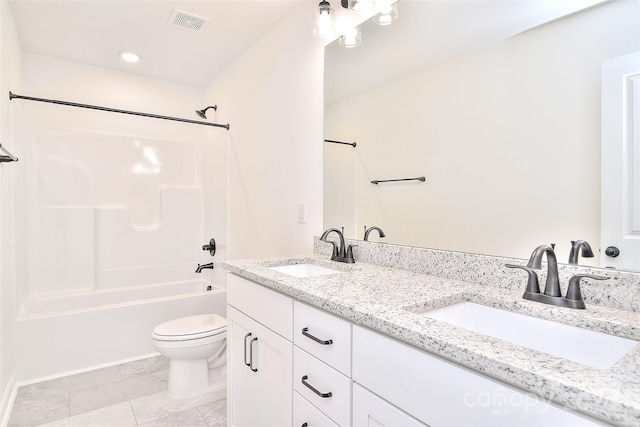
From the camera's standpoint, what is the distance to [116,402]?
Answer: 6.81 feet

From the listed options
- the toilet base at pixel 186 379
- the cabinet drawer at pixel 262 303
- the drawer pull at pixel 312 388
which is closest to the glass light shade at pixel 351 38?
the cabinet drawer at pixel 262 303

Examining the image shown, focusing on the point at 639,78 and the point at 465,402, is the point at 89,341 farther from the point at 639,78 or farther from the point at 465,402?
the point at 639,78

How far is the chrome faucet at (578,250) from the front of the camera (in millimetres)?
966

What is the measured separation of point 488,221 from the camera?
47.3 inches

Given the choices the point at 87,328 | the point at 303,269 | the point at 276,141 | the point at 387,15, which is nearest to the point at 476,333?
the point at 303,269

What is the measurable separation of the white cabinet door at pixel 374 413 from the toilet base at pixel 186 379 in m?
1.63

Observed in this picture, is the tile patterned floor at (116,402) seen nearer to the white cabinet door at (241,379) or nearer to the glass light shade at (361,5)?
the white cabinet door at (241,379)

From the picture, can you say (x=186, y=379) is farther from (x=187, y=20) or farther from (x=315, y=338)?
(x=187, y=20)

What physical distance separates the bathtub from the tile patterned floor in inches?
4.3

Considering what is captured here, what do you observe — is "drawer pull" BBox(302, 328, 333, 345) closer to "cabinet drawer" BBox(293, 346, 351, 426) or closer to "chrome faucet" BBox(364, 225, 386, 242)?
"cabinet drawer" BBox(293, 346, 351, 426)

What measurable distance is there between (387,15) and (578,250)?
127 cm

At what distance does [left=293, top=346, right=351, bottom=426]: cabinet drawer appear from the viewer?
3.03ft

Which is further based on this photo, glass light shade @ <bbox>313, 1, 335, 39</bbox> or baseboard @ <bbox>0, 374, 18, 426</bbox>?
baseboard @ <bbox>0, 374, 18, 426</bbox>

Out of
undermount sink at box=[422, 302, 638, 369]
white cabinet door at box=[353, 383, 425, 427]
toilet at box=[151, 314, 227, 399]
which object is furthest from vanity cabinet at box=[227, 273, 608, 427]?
toilet at box=[151, 314, 227, 399]
